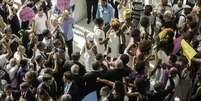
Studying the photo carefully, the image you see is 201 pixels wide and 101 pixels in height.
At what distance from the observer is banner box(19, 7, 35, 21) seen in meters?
13.1

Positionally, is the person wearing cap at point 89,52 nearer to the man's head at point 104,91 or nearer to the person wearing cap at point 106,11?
the person wearing cap at point 106,11

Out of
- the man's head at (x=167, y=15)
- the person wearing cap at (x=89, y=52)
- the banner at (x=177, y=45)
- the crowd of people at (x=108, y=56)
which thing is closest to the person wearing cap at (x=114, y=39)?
the crowd of people at (x=108, y=56)

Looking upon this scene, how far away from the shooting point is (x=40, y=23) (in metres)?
12.7

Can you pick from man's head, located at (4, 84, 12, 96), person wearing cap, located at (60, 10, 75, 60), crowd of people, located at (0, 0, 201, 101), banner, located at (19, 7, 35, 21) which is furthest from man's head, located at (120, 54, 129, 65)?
banner, located at (19, 7, 35, 21)

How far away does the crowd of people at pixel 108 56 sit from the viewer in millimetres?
9789

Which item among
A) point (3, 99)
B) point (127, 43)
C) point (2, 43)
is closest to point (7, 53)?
point (2, 43)

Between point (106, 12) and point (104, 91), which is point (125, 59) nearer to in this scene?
point (104, 91)

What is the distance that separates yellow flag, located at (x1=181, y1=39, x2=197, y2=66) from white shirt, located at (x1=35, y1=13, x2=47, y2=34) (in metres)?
3.81

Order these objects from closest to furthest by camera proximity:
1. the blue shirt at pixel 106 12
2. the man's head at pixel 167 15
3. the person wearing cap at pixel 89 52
A: the person wearing cap at pixel 89 52
the man's head at pixel 167 15
the blue shirt at pixel 106 12

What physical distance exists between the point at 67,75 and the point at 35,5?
167 inches

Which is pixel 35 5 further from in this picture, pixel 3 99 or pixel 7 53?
pixel 3 99

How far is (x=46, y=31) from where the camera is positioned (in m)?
11.7

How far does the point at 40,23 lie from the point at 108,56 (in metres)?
2.04

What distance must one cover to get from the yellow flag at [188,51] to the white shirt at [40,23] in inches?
150
